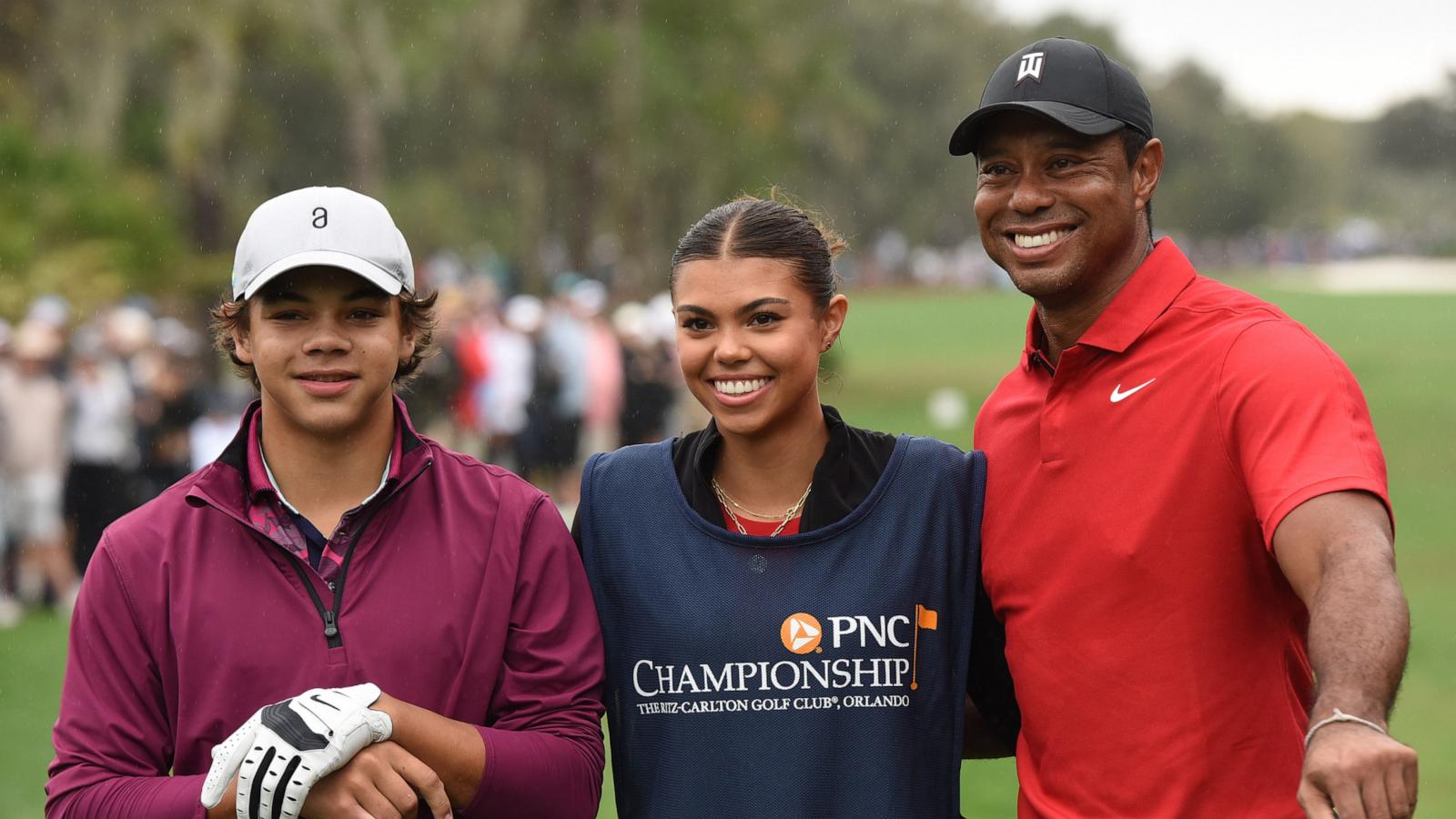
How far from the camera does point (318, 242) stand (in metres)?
3.02

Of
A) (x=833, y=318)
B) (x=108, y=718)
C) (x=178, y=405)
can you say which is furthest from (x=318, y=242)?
(x=178, y=405)

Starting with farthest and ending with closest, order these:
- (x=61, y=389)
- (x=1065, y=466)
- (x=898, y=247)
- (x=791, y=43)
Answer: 1. (x=898, y=247)
2. (x=791, y=43)
3. (x=61, y=389)
4. (x=1065, y=466)

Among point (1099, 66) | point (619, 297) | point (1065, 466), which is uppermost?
point (619, 297)

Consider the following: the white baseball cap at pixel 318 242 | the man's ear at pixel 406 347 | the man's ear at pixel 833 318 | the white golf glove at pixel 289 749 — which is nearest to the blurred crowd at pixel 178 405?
the man's ear at pixel 833 318

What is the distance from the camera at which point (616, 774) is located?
3416 mm

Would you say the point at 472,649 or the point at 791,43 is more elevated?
the point at 791,43

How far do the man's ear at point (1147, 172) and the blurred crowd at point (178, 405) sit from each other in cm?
627

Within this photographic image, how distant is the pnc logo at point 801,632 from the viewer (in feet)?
10.8

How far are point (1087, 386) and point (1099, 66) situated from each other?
65 cm

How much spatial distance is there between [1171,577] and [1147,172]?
0.91m

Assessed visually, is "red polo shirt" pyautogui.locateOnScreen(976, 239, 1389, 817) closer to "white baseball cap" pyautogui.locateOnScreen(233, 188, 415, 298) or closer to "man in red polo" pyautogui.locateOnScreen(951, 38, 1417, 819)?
"man in red polo" pyautogui.locateOnScreen(951, 38, 1417, 819)

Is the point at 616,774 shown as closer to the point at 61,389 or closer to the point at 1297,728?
the point at 1297,728

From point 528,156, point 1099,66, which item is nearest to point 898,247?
point 528,156

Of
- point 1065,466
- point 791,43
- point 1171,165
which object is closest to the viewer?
point 1065,466
